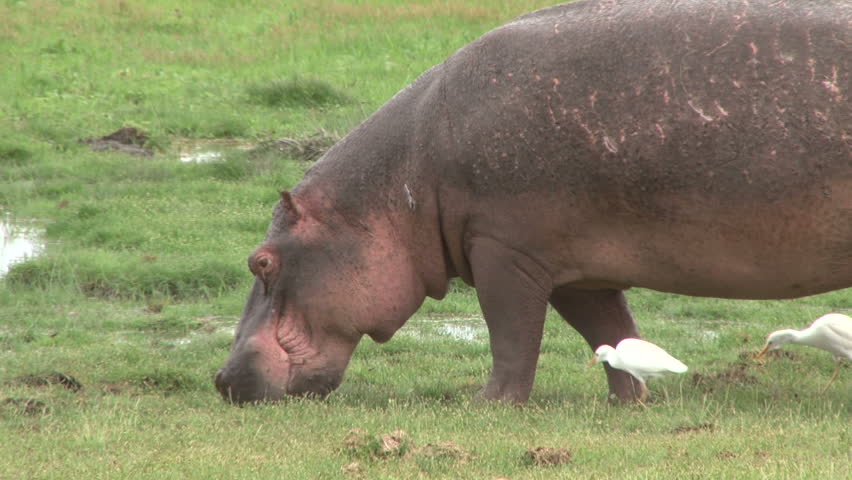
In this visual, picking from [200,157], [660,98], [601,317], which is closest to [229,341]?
[601,317]

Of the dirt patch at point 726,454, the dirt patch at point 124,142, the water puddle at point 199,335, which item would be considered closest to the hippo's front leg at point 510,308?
the dirt patch at point 726,454

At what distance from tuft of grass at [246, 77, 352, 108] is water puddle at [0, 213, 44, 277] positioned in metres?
5.53

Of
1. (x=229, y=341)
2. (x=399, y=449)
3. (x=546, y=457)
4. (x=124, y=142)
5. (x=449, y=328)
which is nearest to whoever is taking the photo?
(x=546, y=457)

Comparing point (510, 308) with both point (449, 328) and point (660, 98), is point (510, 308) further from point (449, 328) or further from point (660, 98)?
point (449, 328)

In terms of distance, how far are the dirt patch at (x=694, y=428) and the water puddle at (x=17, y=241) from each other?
630 cm

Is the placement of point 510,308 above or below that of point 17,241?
above

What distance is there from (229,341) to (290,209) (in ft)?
6.57

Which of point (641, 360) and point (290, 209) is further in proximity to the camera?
point (290, 209)

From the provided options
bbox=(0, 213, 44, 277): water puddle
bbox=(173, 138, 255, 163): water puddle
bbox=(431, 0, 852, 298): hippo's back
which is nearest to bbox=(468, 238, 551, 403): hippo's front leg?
bbox=(431, 0, 852, 298): hippo's back

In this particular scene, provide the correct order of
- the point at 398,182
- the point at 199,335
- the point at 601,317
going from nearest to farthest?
the point at 398,182, the point at 601,317, the point at 199,335

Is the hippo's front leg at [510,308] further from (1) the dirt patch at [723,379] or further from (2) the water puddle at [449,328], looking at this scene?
(2) the water puddle at [449,328]

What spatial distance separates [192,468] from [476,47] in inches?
104

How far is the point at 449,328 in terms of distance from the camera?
9.88m

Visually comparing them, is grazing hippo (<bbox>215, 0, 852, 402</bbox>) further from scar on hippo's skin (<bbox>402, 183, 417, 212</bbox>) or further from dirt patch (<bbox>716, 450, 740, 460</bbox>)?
dirt patch (<bbox>716, 450, 740, 460</bbox>)
